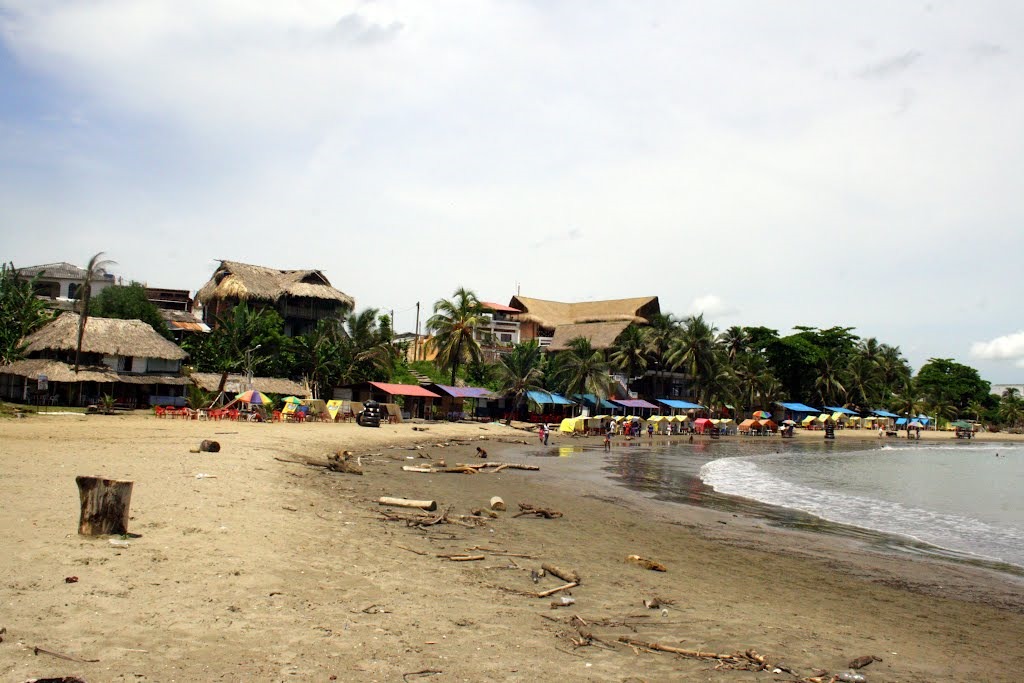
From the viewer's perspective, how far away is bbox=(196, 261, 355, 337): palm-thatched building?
163ft

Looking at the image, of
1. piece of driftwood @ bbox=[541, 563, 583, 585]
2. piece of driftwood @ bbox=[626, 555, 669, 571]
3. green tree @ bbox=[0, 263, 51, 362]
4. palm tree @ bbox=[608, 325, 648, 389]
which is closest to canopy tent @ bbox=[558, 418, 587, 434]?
palm tree @ bbox=[608, 325, 648, 389]

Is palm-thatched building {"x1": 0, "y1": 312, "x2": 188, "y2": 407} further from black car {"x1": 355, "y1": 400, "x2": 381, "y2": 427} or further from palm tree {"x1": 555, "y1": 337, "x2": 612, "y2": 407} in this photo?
palm tree {"x1": 555, "y1": 337, "x2": 612, "y2": 407}

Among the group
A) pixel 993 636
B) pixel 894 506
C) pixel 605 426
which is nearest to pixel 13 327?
pixel 605 426

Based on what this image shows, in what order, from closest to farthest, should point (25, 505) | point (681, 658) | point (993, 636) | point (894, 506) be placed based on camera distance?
point (681, 658) < point (993, 636) < point (25, 505) < point (894, 506)

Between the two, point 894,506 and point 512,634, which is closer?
point 512,634

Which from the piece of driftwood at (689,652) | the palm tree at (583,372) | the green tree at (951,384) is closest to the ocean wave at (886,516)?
the piece of driftwood at (689,652)

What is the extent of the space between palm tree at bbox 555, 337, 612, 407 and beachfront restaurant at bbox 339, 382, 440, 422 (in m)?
10.5

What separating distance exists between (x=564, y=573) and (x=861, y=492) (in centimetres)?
1910

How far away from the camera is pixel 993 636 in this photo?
27.2 ft

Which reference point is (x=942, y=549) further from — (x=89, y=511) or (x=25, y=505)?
(x=25, y=505)

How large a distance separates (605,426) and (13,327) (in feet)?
120

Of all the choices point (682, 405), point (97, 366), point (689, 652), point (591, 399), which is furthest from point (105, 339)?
point (682, 405)

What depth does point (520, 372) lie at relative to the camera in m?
51.5

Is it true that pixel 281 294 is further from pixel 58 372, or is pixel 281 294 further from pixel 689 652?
pixel 689 652
